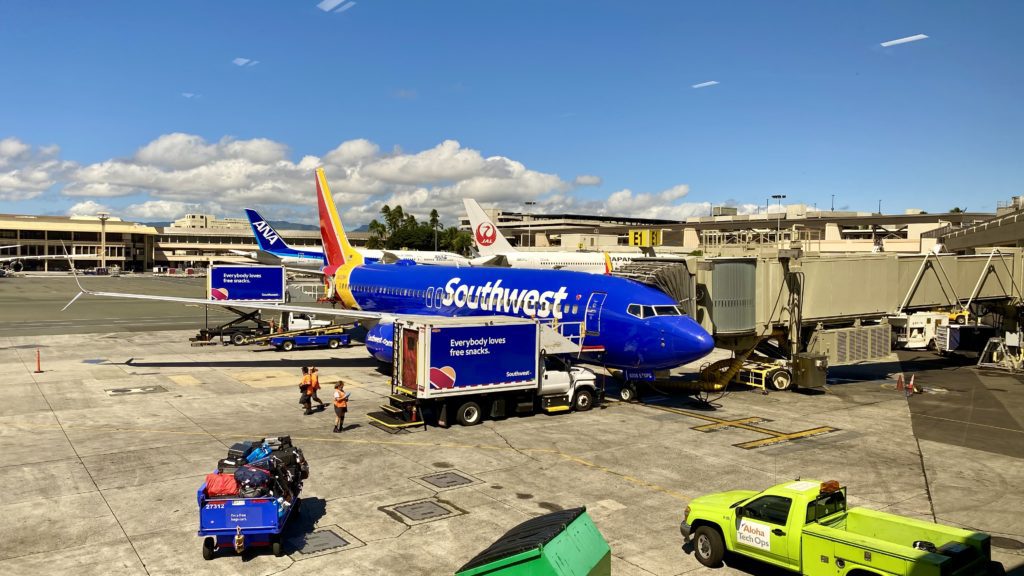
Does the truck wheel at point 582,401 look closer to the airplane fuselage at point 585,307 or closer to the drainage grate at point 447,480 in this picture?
the airplane fuselage at point 585,307

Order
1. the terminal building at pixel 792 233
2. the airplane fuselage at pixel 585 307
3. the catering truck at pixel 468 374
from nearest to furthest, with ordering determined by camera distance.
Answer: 1. the catering truck at pixel 468 374
2. the airplane fuselage at pixel 585 307
3. the terminal building at pixel 792 233

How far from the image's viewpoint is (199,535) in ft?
44.8

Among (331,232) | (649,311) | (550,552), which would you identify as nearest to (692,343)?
(649,311)

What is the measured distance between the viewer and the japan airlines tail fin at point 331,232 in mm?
49562

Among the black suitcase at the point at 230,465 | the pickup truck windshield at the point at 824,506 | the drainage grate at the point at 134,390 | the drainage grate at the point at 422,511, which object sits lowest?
the drainage grate at the point at 422,511

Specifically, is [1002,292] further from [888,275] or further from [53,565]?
[53,565]

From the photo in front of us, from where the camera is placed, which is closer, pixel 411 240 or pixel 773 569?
pixel 773 569

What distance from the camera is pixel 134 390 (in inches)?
1195

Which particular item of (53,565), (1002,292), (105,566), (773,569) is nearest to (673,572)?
(773,569)

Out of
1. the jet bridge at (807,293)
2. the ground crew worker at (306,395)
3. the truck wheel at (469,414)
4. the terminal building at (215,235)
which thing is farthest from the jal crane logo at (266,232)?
the truck wheel at (469,414)

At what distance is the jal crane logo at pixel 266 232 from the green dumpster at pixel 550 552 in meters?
103

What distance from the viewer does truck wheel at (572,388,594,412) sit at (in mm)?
27578

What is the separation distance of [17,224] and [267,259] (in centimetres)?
10386

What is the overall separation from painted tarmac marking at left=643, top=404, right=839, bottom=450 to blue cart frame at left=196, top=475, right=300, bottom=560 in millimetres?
14705
